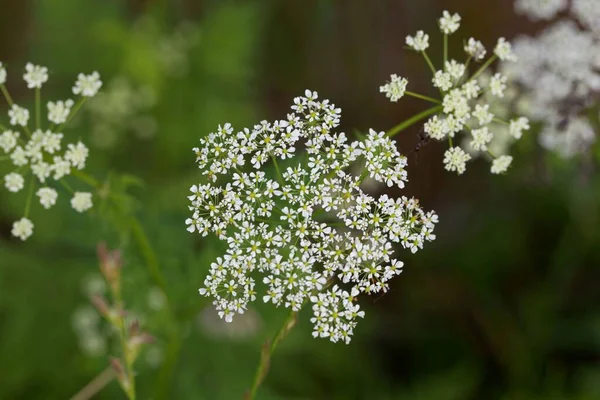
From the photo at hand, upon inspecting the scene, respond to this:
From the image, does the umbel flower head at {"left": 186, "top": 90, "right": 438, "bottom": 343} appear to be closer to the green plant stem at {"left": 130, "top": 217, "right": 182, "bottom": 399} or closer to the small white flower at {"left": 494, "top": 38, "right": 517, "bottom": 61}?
the small white flower at {"left": 494, "top": 38, "right": 517, "bottom": 61}

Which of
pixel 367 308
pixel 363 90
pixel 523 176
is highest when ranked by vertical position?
pixel 363 90

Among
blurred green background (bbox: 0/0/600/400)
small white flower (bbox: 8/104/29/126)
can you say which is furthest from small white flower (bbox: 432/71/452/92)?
blurred green background (bbox: 0/0/600/400)

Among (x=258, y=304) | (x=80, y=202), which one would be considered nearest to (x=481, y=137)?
(x=80, y=202)

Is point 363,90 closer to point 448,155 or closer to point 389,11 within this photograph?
point 389,11

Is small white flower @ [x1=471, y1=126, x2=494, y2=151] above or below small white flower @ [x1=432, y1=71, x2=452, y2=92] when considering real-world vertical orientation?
below

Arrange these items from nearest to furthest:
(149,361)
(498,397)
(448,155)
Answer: (448,155), (149,361), (498,397)

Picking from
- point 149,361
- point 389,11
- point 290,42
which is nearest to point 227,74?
point 290,42

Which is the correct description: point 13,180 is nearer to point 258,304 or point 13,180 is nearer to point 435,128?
point 435,128
